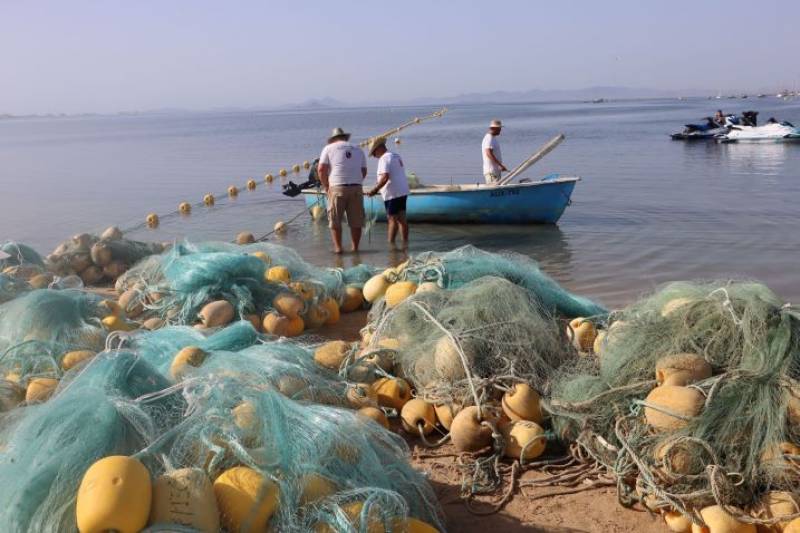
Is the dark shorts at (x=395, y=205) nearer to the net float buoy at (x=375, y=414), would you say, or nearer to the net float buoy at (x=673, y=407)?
the net float buoy at (x=375, y=414)

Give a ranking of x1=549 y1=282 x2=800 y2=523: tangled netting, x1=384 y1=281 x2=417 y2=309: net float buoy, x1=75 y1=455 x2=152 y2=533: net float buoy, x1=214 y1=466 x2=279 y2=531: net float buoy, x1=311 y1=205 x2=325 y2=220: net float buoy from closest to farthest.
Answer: x1=75 y1=455 x2=152 y2=533: net float buoy → x1=214 y1=466 x2=279 y2=531: net float buoy → x1=549 y1=282 x2=800 y2=523: tangled netting → x1=384 y1=281 x2=417 y2=309: net float buoy → x1=311 y1=205 x2=325 y2=220: net float buoy

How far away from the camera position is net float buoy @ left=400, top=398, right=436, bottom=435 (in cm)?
405

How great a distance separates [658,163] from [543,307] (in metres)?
19.2

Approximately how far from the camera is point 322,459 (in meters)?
2.71

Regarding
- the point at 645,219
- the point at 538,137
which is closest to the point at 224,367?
the point at 645,219

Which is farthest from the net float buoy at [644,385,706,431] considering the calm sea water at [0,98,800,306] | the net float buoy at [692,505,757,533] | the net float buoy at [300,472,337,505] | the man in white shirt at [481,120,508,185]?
the man in white shirt at [481,120,508,185]

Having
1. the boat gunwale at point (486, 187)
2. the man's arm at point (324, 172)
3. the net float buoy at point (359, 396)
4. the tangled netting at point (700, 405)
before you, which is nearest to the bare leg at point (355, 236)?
the man's arm at point (324, 172)

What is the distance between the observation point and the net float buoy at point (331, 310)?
6.02 meters

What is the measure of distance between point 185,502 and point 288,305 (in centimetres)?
322

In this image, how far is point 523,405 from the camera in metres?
3.81

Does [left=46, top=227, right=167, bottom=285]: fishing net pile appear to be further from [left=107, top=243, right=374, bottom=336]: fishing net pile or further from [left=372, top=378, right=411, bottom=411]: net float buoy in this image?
[left=372, top=378, right=411, bottom=411]: net float buoy

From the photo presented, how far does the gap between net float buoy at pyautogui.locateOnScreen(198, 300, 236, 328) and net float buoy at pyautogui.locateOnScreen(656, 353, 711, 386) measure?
3.06 m

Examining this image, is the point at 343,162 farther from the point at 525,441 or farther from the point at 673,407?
the point at 673,407

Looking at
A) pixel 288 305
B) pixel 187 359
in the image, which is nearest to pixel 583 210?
pixel 288 305
